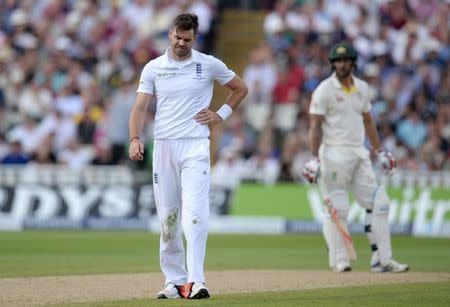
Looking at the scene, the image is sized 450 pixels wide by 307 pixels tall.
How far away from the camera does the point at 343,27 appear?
2423 centimetres

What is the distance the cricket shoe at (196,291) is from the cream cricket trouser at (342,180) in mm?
3515

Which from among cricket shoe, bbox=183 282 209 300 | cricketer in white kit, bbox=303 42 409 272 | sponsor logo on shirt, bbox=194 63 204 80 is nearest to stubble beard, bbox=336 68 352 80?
cricketer in white kit, bbox=303 42 409 272

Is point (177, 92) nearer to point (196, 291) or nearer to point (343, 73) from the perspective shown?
point (196, 291)

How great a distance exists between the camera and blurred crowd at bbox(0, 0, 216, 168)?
2322 cm

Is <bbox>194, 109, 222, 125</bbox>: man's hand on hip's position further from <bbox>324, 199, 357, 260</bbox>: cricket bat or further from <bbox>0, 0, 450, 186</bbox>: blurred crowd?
<bbox>0, 0, 450, 186</bbox>: blurred crowd

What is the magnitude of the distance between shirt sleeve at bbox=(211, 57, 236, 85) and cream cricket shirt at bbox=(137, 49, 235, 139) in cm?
4

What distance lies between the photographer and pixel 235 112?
23.8 metres

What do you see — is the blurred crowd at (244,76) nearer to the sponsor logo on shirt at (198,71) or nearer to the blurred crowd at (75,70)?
the blurred crowd at (75,70)

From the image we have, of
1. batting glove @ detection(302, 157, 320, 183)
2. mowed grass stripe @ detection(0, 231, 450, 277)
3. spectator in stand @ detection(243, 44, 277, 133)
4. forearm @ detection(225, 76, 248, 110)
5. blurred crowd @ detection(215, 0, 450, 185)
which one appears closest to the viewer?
forearm @ detection(225, 76, 248, 110)

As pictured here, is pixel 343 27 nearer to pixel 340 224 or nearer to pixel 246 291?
pixel 340 224

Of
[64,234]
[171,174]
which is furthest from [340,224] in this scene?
[64,234]

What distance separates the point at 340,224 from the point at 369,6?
1233 cm

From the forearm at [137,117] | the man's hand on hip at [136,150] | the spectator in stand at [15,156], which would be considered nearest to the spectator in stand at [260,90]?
the spectator in stand at [15,156]

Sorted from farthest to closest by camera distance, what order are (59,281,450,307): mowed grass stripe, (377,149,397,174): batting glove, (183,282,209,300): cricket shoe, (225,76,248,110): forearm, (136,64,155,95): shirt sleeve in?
1. (377,149,397,174): batting glove
2. (225,76,248,110): forearm
3. (136,64,155,95): shirt sleeve
4. (183,282,209,300): cricket shoe
5. (59,281,450,307): mowed grass stripe
